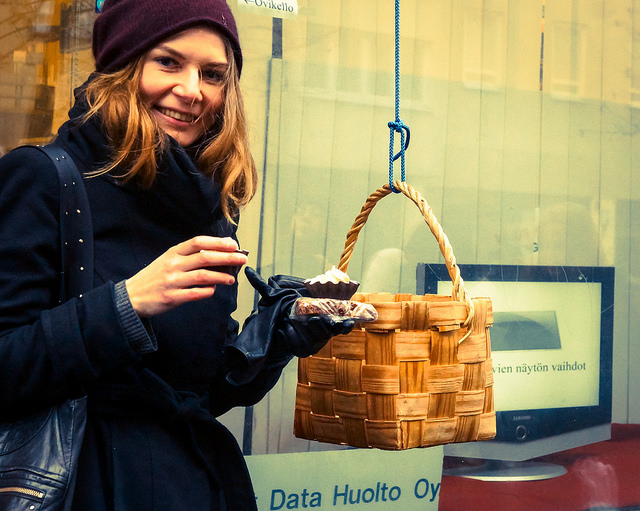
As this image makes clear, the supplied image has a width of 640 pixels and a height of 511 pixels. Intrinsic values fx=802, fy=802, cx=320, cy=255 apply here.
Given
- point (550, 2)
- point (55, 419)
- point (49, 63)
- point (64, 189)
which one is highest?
point (550, 2)

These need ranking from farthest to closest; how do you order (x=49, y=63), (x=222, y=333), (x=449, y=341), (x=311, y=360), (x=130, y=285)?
(x=49, y=63) → (x=311, y=360) → (x=449, y=341) → (x=222, y=333) → (x=130, y=285)

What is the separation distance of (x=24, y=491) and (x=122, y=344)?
298 mm

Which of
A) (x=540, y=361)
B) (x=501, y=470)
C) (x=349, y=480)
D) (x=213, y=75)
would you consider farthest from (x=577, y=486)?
(x=213, y=75)

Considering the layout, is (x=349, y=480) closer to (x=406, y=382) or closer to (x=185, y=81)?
(x=406, y=382)

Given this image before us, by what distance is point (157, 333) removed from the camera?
1611 mm

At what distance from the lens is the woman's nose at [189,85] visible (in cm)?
167

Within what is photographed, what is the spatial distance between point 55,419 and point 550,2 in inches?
114

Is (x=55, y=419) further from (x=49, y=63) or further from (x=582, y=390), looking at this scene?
(x=582, y=390)

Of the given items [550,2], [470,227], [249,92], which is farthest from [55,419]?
[550,2]

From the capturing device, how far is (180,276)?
1371mm

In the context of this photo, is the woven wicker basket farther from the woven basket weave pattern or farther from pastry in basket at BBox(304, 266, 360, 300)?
pastry in basket at BBox(304, 266, 360, 300)

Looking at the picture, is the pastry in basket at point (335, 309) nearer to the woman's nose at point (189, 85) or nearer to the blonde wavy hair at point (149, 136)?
the blonde wavy hair at point (149, 136)

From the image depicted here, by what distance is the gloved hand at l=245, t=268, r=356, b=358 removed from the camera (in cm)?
165

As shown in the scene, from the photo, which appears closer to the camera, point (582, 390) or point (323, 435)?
point (323, 435)
